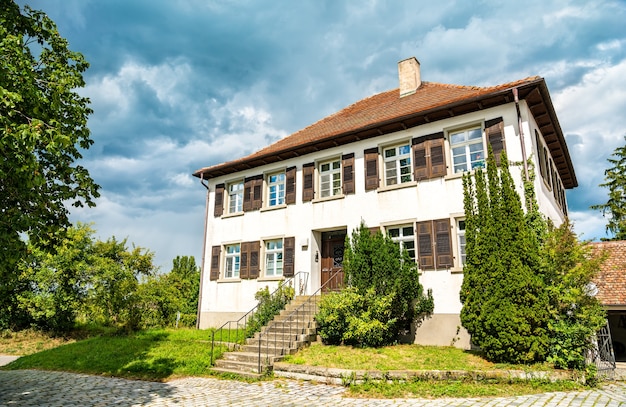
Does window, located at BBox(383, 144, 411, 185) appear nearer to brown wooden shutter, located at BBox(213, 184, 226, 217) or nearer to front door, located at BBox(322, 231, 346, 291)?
front door, located at BBox(322, 231, 346, 291)

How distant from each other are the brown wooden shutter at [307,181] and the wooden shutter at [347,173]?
4.38 ft

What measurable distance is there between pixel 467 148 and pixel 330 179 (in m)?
5.01

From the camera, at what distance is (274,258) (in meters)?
16.4

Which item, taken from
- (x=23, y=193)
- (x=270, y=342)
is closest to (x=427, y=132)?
(x=270, y=342)

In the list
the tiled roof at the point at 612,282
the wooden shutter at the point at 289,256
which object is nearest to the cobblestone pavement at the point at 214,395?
the tiled roof at the point at 612,282

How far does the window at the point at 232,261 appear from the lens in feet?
57.5

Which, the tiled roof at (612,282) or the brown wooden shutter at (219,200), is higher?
the brown wooden shutter at (219,200)

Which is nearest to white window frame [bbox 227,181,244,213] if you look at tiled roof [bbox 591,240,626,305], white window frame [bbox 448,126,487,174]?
white window frame [bbox 448,126,487,174]

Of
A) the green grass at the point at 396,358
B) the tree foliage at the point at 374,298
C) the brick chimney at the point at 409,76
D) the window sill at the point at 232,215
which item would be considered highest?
the brick chimney at the point at 409,76

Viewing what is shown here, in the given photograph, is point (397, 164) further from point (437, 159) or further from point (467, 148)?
point (467, 148)

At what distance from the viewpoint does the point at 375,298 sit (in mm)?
11523

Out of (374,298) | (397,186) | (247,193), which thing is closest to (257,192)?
(247,193)

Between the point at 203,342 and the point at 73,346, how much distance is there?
15.1 ft

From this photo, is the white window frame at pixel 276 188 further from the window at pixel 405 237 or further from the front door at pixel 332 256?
→ the window at pixel 405 237
